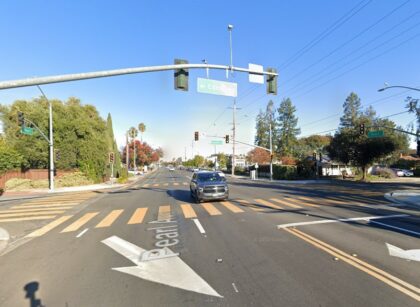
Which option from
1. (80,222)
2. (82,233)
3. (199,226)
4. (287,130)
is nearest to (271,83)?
(199,226)

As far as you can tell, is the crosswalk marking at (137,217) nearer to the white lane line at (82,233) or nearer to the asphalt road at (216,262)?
the asphalt road at (216,262)

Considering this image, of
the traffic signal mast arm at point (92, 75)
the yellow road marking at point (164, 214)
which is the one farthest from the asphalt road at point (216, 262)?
the traffic signal mast arm at point (92, 75)

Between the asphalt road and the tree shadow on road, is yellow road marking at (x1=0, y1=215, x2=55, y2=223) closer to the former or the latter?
the asphalt road

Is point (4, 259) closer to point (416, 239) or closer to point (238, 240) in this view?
point (238, 240)

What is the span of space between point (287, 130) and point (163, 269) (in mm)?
94203

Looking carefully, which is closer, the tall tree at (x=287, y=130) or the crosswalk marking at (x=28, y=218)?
the crosswalk marking at (x=28, y=218)

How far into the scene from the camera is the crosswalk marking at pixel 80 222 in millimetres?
10804

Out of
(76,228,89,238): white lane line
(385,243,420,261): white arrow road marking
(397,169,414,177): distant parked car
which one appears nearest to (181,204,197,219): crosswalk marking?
(76,228,89,238): white lane line

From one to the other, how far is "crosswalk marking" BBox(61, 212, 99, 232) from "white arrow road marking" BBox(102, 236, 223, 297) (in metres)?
3.64

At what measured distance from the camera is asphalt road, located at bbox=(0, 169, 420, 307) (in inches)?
188

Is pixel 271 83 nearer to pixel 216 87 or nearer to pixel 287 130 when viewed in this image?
pixel 216 87

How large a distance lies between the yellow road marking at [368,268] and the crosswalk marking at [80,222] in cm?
800

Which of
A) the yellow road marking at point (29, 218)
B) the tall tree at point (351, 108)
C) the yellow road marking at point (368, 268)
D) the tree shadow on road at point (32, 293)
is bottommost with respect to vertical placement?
the tree shadow on road at point (32, 293)

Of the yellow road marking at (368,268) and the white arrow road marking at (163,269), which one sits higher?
the yellow road marking at (368,268)
